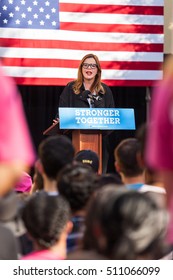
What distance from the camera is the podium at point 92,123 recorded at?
525 centimetres

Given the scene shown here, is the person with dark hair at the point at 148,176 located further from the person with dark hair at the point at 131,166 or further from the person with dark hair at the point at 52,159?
the person with dark hair at the point at 52,159

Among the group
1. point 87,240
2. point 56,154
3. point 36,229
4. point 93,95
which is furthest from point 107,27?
point 87,240

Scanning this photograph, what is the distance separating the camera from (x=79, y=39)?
8617 millimetres

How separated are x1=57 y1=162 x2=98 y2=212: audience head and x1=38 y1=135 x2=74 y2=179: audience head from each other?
0.22 meters

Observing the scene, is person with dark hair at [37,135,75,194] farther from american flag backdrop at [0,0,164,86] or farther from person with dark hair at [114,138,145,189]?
american flag backdrop at [0,0,164,86]

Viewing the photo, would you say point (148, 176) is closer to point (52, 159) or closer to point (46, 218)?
point (52, 159)

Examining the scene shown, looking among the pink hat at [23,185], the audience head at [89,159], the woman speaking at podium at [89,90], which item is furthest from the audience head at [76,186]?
the woman speaking at podium at [89,90]

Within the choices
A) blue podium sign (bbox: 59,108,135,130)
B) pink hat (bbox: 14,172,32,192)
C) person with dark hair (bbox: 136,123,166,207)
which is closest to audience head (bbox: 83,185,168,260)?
person with dark hair (bbox: 136,123,166,207)

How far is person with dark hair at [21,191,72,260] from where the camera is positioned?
2.22 m

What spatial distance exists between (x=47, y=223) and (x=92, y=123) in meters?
3.15

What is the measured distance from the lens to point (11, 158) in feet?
5.44

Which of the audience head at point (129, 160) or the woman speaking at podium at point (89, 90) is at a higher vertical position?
the woman speaking at podium at point (89, 90)

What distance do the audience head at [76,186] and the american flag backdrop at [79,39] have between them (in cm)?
573

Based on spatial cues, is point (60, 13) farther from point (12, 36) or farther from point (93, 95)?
point (93, 95)
